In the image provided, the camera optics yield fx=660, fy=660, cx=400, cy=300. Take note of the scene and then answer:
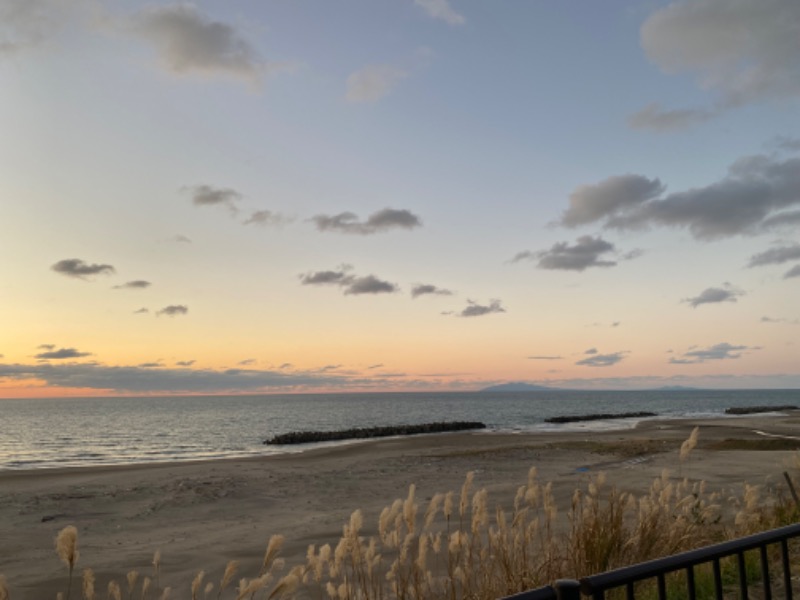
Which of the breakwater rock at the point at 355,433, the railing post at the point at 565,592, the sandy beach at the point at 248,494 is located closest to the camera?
the railing post at the point at 565,592

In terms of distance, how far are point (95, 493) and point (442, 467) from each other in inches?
500

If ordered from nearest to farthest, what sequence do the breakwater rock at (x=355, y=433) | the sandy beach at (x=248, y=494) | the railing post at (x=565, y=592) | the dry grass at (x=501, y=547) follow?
the railing post at (x=565, y=592), the dry grass at (x=501, y=547), the sandy beach at (x=248, y=494), the breakwater rock at (x=355, y=433)

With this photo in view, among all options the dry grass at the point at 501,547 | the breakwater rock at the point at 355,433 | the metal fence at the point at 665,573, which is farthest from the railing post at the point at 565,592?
the breakwater rock at the point at 355,433

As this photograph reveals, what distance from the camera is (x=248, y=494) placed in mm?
19828

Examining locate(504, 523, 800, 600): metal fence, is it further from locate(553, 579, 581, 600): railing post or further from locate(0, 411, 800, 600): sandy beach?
locate(0, 411, 800, 600): sandy beach

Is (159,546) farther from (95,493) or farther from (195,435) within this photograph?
(195,435)

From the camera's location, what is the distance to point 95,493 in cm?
→ 2105

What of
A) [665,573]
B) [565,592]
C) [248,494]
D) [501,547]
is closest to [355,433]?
[248,494]

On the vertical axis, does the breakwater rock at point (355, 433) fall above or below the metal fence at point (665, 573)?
below

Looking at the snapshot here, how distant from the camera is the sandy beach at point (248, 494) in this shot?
1161 cm

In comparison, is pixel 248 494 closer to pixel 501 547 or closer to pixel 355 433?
pixel 501 547

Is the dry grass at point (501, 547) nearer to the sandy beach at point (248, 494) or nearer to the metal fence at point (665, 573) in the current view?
the metal fence at point (665, 573)

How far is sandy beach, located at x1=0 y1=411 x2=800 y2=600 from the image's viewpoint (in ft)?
38.1

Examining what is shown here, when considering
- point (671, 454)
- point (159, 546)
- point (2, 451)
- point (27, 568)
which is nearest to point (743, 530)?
point (159, 546)
